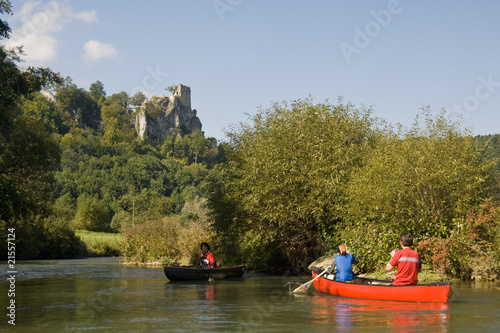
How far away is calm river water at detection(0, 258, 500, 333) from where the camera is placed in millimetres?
12008

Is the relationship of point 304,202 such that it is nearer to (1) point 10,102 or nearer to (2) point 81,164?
(1) point 10,102

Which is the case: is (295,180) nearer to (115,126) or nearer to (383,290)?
(383,290)

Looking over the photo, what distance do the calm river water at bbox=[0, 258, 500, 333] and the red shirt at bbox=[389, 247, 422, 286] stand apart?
2.03ft

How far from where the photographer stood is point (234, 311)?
48.4 ft

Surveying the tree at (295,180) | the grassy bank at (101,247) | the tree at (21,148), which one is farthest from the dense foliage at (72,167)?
the tree at (295,180)

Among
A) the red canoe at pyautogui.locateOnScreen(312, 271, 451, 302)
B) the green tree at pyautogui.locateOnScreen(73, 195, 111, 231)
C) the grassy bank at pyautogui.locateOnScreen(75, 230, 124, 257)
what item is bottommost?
the grassy bank at pyautogui.locateOnScreen(75, 230, 124, 257)

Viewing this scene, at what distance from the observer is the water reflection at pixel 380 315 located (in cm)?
1180

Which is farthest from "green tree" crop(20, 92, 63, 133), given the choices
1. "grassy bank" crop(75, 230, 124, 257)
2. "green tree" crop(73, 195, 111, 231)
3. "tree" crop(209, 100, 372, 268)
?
"tree" crop(209, 100, 372, 268)

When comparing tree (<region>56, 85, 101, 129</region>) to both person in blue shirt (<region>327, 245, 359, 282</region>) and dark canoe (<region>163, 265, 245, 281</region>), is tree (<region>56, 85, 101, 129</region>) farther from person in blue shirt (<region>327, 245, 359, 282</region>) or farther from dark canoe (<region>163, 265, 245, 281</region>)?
person in blue shirt (<region>327, 245, 359, 282</region>)

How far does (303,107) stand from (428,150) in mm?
8571

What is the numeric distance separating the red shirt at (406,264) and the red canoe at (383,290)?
1.06 feet

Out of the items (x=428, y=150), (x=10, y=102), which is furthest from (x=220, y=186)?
(x=428, y=150)

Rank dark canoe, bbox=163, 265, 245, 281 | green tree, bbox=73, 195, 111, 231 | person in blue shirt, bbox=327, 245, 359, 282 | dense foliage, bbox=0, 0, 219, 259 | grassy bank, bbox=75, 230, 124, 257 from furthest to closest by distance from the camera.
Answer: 1. green tree, bbox=73, 195, 111, 231
2. grassy bank, bbox=75, 230, 124, 257
3. dense foliage, bbox=0, 0, 219, 259
4. dark canoe, bbox=163, 265, 245, 281
5. person in blue shirt, bbox=327, 245, 359, 282

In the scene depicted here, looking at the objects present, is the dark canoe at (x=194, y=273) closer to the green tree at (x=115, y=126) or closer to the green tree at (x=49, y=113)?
the green tree at (x=49, y=113)
